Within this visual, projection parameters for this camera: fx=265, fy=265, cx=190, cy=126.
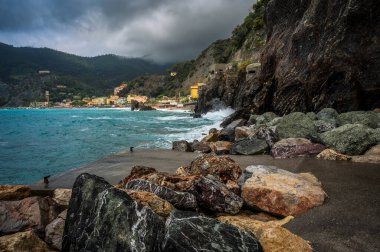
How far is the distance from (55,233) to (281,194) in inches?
139

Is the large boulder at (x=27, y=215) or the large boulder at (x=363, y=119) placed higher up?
the large boulder at (x=363, y=119)

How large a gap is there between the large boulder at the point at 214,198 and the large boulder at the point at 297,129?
6.40 meters

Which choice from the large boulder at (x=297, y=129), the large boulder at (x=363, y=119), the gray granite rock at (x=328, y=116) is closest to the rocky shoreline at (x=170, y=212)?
the large boulder at (x=297, y=129)

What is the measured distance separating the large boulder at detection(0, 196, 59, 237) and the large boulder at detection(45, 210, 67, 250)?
6.8 inches

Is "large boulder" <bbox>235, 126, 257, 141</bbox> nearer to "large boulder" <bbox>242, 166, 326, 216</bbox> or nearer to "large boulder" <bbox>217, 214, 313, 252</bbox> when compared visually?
"large boulder" <bbox>242, 166, 326, 216</bbox>

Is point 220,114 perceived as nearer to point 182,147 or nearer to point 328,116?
point 328,116

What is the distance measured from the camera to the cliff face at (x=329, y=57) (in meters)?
13.8

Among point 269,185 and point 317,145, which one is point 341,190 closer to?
point 269,185

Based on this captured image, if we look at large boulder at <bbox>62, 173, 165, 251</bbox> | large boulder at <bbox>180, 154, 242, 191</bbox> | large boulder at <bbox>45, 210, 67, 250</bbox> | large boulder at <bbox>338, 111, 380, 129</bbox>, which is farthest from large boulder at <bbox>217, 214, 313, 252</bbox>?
large boulder at <bbox>338, 111, 380, 129</bbox>

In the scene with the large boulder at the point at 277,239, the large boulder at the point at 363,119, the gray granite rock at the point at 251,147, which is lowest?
the gray granite rock at the point at 251,147

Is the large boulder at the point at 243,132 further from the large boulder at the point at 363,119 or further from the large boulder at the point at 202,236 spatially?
the large boulder at the point at 202,236

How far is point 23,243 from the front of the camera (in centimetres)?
323

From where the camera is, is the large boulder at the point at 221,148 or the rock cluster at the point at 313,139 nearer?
the rock cluster at the point at 313,139

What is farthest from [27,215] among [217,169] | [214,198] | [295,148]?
[295,148]
